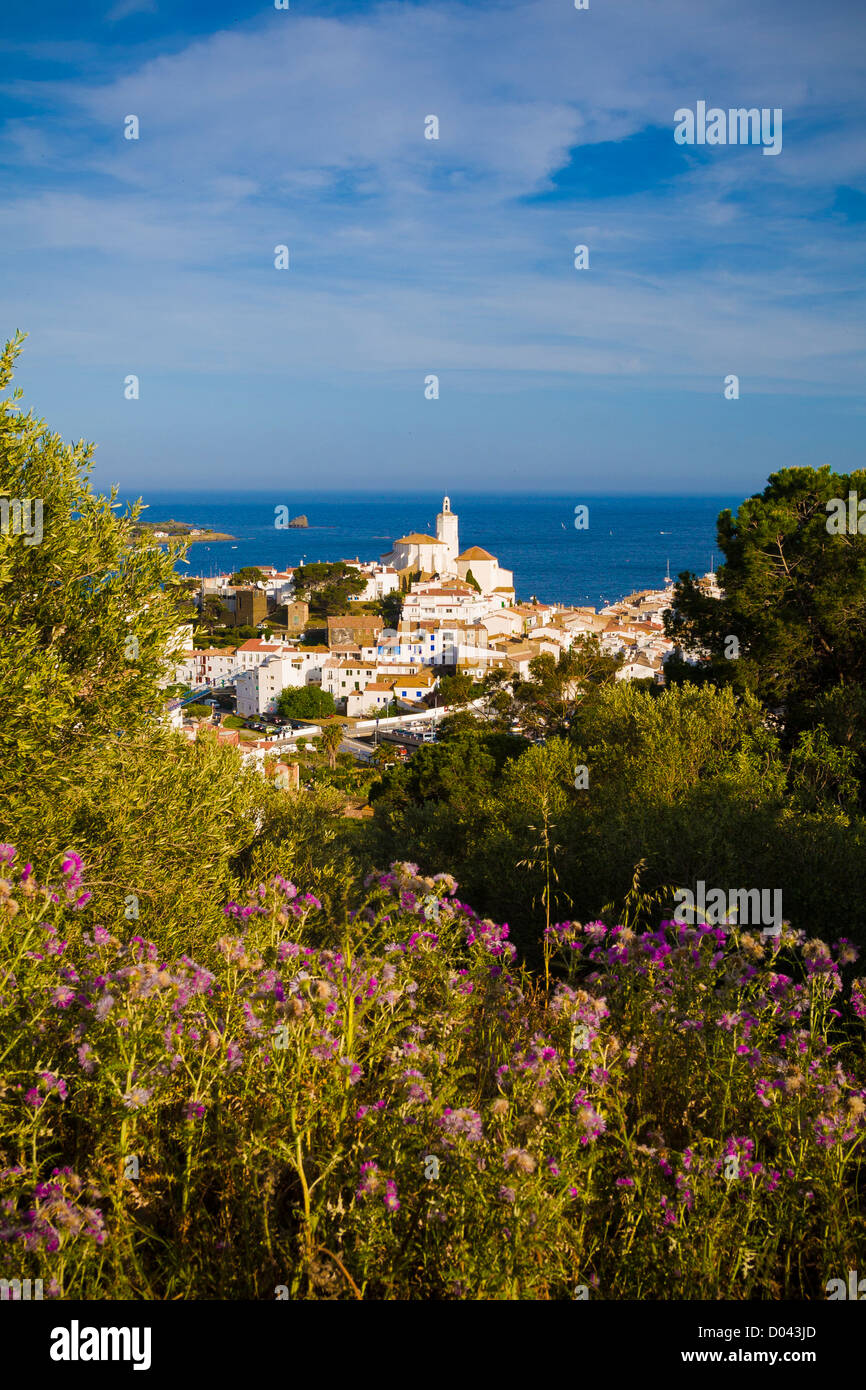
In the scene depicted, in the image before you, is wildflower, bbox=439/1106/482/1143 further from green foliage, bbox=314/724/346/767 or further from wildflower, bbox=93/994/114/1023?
green foliage, bbox=314/724/346/767

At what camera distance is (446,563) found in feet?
356

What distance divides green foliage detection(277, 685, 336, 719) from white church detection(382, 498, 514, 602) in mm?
35822

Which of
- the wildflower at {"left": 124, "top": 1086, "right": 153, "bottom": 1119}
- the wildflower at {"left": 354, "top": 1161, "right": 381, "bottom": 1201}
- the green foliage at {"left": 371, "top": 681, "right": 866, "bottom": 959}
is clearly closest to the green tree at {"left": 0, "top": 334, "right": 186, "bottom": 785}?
the green foliage at {"left": 371, "top": 681, "right": 866, "bottom": 959}

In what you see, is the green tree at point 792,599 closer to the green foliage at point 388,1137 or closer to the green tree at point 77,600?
the green tree at point 77,600

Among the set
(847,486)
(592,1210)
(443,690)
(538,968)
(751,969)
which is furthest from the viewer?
(443,690)

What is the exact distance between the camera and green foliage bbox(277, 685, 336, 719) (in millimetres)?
60906

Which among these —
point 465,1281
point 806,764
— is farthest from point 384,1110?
point 806,764

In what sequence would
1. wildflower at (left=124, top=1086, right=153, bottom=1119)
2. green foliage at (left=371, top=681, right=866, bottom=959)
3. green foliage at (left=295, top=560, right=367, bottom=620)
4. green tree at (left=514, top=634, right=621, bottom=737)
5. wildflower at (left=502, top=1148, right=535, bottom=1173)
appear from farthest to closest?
1. green foliage at (left=295, top=560, right=367, bottom=620)
2. green tree at (left=514, top=634, right=621, bottom=737)
3. green foliage at (left=371, top=681, right=866, bottom=959)
4. wildflower at (left=124, top=1086, right=153, bottom=1119)
5. wildflower at (left=502, top=1148, right=535, bottom=1173)

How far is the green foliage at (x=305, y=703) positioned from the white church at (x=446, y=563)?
35822 mm

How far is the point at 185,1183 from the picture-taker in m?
2.11

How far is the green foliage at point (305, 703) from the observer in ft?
200

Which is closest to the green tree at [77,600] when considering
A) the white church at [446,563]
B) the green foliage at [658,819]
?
the green foliage at [658,819]

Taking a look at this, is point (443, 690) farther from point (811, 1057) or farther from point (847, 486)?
point (811, 1057)
